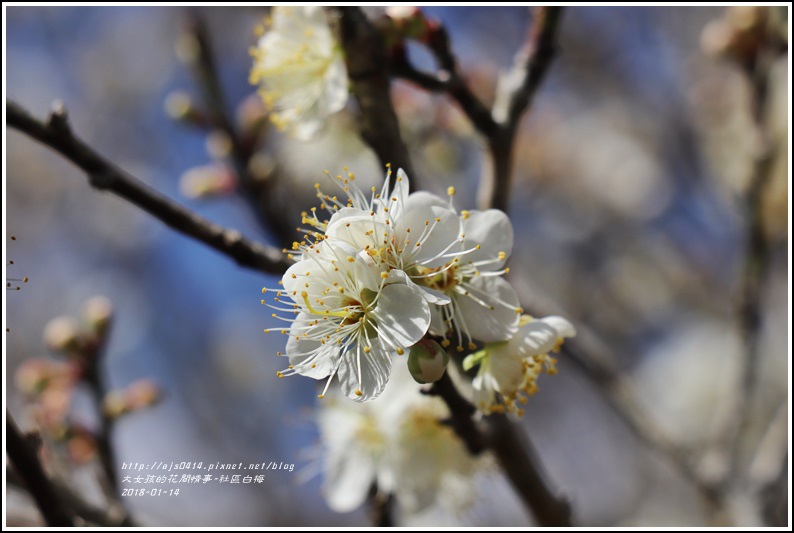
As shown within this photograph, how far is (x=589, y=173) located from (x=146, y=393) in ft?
9.82

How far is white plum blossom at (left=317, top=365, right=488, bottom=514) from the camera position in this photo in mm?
1504

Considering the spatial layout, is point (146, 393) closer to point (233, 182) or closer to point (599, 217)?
point (233, 182)

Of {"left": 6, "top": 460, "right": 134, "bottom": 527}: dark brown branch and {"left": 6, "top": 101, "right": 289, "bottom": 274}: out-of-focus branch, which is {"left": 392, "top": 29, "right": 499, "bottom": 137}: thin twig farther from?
{"left": 6, "top": 460, "right": 134, "bottom": 527}: dark brown branch

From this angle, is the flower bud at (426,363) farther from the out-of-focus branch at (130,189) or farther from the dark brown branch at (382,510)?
the dark brown branch at (382,510)

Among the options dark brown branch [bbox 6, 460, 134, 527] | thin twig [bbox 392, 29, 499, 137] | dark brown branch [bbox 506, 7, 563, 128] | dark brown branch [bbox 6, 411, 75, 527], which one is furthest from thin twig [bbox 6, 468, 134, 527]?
dark brown branch [bbox 506, 7, 563, 128]

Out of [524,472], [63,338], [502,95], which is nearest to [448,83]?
[502,95]

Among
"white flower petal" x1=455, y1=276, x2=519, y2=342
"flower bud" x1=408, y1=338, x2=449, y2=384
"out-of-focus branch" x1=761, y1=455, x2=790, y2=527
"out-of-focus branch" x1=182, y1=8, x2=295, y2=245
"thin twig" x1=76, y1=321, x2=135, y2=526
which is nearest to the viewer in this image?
"flower bud" x1=408, y1=338, x2=449, y2=384

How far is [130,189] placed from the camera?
114 cm

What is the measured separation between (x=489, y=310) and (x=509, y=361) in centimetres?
8

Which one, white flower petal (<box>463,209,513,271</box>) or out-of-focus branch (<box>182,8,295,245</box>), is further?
out-of-focus branch (<box>182,8,295,245</box>)

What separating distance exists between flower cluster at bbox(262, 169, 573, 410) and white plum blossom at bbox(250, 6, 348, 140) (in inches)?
16.6

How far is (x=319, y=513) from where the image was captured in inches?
153

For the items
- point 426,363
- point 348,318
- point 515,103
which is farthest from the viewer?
point 515,103

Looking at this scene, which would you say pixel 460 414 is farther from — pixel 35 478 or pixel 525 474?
pixel 35 478
